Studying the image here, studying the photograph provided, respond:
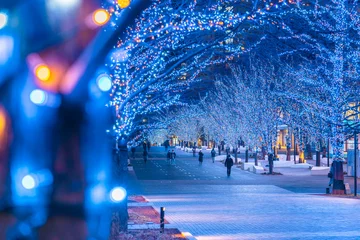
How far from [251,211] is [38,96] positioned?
1579 cm

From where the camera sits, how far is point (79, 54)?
226 inches

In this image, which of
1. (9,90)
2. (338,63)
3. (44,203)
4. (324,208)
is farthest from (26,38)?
(338,63)

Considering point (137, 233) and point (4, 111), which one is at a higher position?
point (4, 111)

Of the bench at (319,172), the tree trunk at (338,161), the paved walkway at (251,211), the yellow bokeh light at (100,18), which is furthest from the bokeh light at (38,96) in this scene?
the bench at (319,172)

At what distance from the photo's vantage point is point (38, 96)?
5.52 meters

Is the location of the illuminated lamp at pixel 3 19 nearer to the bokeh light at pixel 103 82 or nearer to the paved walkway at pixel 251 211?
the bokeh light at pixel 103 82

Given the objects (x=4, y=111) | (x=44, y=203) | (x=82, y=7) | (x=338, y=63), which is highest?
(x=338, y=63)

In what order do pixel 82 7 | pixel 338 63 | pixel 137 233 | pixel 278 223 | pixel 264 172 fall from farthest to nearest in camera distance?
pixel 264 172 < pixel 338 63 < pixel 278 223 < pixel 137 233 < pixel 82 7

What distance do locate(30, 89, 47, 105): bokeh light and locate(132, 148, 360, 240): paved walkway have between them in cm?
938

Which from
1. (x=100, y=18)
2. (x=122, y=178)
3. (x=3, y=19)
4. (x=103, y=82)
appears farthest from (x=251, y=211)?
(x=3, y=19)

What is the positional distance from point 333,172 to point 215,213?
10021 mm

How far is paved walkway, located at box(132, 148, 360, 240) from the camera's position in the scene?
15359 mm

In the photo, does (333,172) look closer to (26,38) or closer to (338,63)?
(338,63)

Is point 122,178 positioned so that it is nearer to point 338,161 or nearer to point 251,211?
point 251,211
